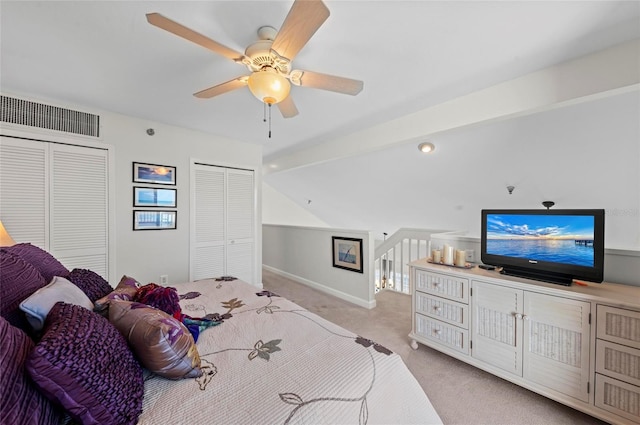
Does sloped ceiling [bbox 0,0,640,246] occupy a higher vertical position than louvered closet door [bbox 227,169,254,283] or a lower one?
higher

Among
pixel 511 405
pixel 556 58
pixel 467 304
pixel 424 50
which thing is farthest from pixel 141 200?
pixel 556 58

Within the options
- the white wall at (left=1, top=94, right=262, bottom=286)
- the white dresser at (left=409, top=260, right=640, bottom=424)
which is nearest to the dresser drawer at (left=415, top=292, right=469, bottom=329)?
the white dresser at (left=409, top=260, right=640, bottom=424)

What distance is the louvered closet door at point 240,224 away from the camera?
3770 millimetres

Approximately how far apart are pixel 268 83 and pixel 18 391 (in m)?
1.57

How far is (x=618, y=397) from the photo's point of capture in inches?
57.8

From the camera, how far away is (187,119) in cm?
303

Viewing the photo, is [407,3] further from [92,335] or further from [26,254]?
[26,254]

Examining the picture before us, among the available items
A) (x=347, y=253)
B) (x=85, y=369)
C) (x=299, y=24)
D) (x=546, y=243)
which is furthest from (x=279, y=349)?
(x=347, y=253)

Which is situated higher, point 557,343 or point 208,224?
point 208,224

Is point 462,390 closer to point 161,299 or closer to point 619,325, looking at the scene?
point 619,325

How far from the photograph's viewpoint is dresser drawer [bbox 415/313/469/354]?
6.77 ft

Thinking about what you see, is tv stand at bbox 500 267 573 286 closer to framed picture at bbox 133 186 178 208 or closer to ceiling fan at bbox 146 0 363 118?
ceiling fan at bbox 146 0 363 118

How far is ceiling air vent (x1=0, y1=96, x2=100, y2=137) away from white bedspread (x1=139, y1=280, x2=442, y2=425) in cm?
277

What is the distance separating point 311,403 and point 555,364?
1.82m
